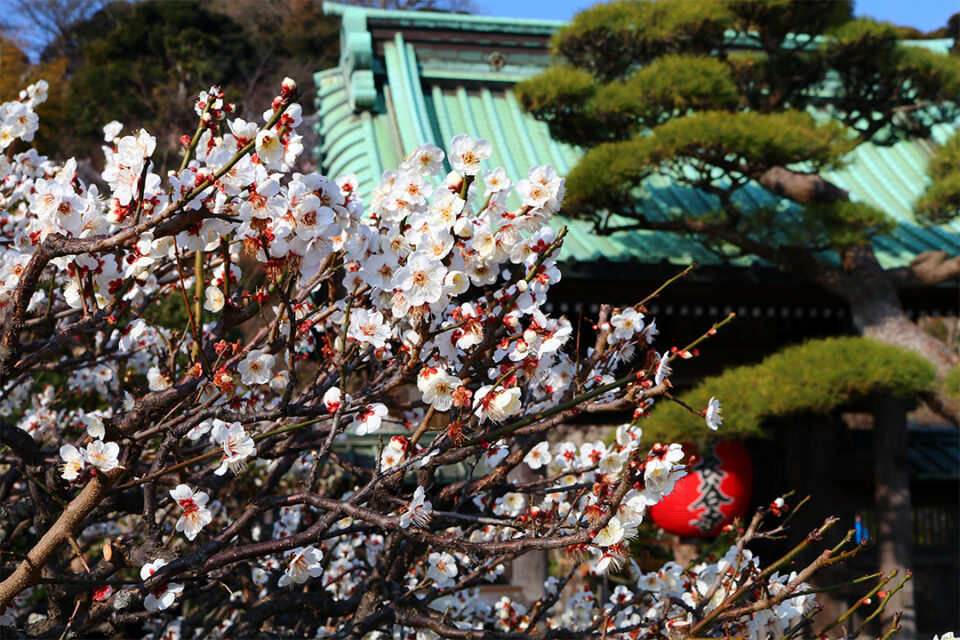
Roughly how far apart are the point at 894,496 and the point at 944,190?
7.30 ft

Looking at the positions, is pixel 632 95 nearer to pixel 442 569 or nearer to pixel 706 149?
pixel 706 149

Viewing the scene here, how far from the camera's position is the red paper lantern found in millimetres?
6793

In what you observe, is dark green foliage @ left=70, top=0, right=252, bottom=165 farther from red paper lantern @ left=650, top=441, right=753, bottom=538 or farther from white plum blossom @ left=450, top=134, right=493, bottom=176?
white plum blossom @ left=450, top=134, right=493, bottom=176

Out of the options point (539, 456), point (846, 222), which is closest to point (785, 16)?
point (846, 222)

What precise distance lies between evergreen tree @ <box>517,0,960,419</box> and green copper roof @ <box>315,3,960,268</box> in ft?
1.42

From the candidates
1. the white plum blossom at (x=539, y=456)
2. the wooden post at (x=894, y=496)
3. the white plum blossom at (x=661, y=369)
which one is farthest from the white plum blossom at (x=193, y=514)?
the wooden post at (x=894, y=496)

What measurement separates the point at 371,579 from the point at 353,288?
112 centimetres

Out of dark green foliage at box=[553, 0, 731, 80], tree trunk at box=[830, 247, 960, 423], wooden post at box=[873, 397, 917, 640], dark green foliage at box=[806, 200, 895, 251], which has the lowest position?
wooden post at box=[873, 397, 917, 640]

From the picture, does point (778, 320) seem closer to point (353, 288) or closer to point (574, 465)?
point (574, 465)

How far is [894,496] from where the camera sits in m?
6.73

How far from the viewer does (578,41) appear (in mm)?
7406

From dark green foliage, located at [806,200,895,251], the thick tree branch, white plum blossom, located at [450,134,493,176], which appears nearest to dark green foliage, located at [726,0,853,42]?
dark green foliage, located at [806,200,895,251]

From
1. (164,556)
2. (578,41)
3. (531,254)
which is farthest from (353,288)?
(578,41)

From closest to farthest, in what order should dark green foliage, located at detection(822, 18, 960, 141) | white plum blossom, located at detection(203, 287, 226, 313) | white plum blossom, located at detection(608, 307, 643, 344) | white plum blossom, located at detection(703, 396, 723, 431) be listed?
white plum blossom, located at detection(703, 396, 723, 431)
white plum blossom, located at detection(203, 287, 226, 313)
white plum blossom, located at detection(608, 307, 643, 344)
dark green foliage, located at detection(822, 18, 960, 141)
